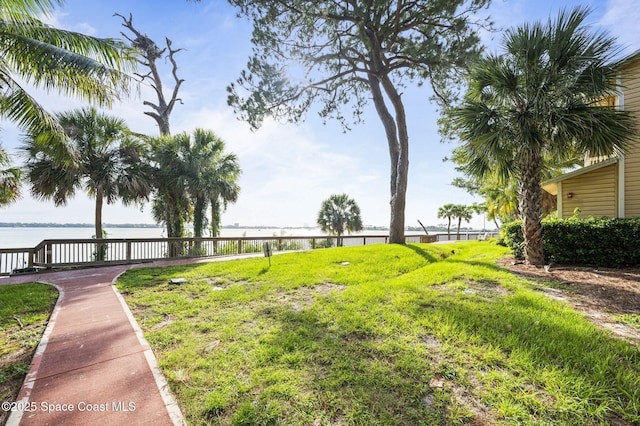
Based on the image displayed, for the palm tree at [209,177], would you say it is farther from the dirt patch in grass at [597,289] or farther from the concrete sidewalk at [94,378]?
the dirt patch in grass at [597,289]

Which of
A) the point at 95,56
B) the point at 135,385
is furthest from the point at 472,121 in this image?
the point at 95,56

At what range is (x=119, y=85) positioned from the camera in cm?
607

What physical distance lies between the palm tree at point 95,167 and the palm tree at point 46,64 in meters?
4.75

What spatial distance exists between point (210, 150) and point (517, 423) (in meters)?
15.1

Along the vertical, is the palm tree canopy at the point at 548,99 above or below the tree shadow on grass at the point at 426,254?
above

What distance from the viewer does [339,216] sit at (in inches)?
867

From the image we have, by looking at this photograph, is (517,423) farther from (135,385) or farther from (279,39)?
(279,39)

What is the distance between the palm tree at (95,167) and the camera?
31.2 feet

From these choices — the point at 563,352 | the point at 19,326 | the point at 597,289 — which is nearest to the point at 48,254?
the point at 19,326

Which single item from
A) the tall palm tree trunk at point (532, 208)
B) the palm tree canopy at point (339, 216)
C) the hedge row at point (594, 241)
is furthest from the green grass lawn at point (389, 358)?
the palm tree canopy at point (339, 216)

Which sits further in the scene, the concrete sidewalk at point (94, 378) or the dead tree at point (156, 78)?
the dead tree at point (156, 78)

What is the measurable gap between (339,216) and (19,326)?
1952 centimetres

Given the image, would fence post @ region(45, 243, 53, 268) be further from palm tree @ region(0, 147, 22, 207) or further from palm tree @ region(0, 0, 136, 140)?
palm tree @ region(0, 147, 22, 207)

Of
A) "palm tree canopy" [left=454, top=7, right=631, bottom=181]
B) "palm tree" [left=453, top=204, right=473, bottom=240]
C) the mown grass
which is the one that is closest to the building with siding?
"palm tree canopy" [left=454, top=7, right=631, bottom=181]
